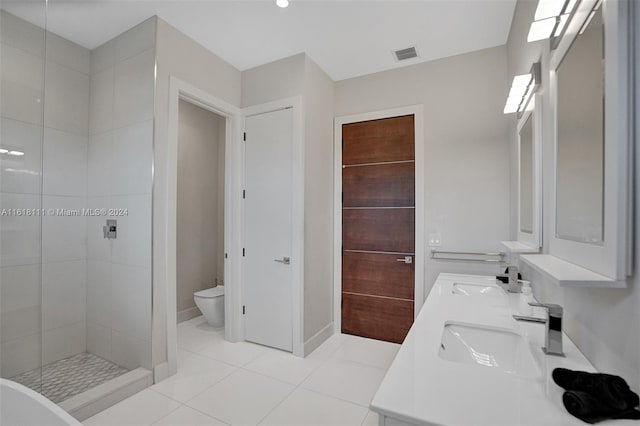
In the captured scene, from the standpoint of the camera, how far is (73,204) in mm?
2500

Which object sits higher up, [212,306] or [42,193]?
A: [42,193]

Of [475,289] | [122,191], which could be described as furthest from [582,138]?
[122,191]

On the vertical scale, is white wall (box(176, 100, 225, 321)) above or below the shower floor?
above

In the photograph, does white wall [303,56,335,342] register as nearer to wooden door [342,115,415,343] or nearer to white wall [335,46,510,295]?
wooden door [342,115,415,343]

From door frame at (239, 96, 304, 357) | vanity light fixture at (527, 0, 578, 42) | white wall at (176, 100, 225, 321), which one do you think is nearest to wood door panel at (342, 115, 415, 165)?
door frame at (239, 96, 304, 357)

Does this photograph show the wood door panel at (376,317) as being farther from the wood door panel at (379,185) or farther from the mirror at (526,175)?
the mirror at (526,175)

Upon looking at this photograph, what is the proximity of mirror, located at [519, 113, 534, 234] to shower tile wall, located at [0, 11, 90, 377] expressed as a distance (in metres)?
3.03

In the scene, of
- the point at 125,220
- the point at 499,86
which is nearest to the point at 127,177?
the point at 125,220

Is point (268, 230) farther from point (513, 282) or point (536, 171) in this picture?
point (536, 171)

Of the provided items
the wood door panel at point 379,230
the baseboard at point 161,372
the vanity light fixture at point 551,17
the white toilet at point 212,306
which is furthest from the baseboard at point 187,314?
the vanity light fixture at point 551,17

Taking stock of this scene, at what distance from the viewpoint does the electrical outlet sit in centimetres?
274

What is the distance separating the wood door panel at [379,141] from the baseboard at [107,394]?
8.24 feet

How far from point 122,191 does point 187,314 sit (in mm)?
1871

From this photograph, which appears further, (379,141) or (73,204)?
(379,141)
